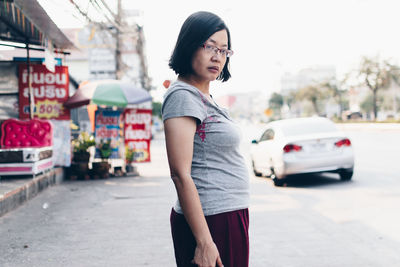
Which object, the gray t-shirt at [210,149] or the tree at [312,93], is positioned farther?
the tree at [312,93]

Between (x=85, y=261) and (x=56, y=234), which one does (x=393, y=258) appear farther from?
(x=56, y=234)

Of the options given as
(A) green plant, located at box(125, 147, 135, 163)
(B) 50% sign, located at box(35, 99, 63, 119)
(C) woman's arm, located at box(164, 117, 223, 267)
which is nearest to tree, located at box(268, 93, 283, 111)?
(A) green plant, located at box(125, 147, 135, 163)

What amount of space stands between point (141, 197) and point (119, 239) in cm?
304

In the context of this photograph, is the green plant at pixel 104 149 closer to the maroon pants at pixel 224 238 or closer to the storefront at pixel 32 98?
the storefront at pixel 32 98

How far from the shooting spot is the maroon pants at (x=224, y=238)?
171 cm

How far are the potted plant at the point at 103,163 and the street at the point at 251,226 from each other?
1951mm

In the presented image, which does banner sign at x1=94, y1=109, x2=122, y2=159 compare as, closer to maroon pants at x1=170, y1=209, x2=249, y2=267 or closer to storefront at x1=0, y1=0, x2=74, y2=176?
storefront at x1=0, y1=0, x2=74, y2=176

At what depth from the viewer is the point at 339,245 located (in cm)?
459

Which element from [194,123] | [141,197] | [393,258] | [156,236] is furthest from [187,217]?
[141,197]

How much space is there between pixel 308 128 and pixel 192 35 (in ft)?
26.5

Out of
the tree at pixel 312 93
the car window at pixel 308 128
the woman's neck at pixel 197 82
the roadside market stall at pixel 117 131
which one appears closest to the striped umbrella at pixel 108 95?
the roadside market stall at pixel 117 131

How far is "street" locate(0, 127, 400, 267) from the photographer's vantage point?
425 cm

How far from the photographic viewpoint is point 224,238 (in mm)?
1720

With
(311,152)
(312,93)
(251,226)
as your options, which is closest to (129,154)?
(311,152)
